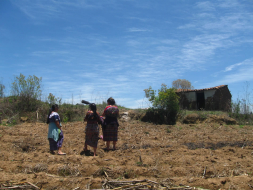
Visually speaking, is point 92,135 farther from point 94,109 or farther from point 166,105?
point 166,105

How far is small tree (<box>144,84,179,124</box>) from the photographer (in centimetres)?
1418

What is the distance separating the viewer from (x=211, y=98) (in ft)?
63.5

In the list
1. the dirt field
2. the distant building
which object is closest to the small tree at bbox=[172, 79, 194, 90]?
the distant building

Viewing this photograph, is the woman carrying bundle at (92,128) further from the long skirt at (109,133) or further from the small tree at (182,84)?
the small tree at (182,84)

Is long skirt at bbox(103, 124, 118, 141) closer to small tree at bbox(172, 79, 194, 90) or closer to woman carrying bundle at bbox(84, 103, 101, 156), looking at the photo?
woman carrying bundle at bbox(84, 103, 101, 156)

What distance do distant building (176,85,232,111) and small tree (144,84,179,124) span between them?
437cm

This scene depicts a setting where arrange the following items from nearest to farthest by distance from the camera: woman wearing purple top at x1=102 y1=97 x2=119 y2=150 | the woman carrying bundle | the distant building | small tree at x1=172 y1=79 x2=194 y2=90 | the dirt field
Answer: the dirt field < the woman carrying bundle < woman wearing purple top at x1=102 y1=97 x2=119 y2=150 < the distant building < small tree at x1=172 y1=79 x2=194 y2=90

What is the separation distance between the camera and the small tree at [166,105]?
14.2 metres

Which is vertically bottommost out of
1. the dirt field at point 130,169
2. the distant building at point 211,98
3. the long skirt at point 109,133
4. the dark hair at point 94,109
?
the dirt field at point 130,169

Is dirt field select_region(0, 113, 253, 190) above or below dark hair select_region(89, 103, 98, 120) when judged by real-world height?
below

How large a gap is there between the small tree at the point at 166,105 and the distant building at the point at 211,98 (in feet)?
14.3

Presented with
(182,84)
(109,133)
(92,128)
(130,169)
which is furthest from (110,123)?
(182,84)

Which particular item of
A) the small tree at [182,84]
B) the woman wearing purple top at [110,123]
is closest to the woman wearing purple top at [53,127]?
the woman wearing purple top at [110,123]

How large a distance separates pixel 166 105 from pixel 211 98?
268 inches
